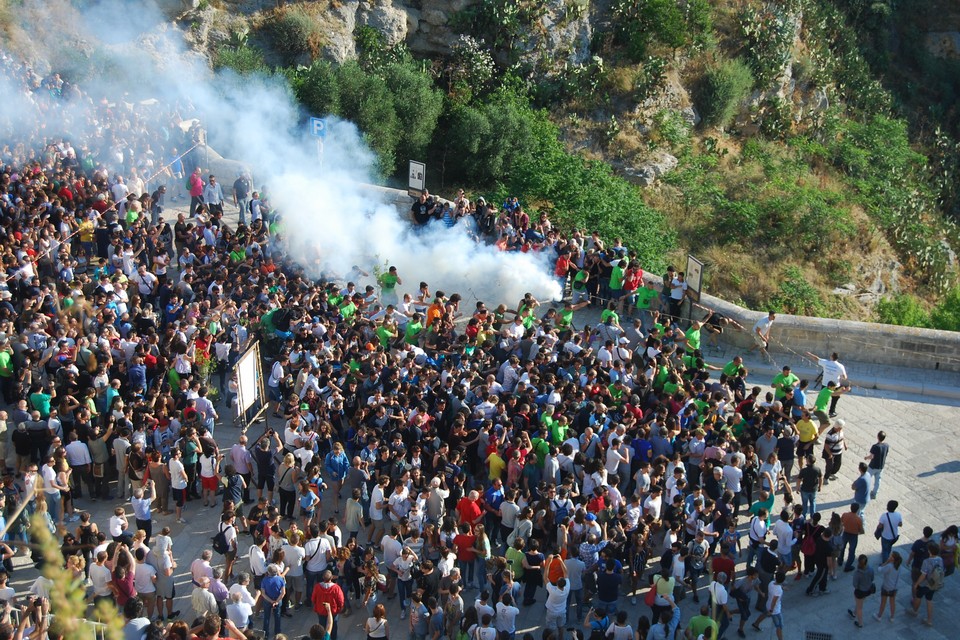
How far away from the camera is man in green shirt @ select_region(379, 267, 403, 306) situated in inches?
738

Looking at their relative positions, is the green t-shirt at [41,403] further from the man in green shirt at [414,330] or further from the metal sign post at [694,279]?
the metal sign post at [694,279]

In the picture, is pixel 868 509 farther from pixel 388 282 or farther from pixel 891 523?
pixel 388 282

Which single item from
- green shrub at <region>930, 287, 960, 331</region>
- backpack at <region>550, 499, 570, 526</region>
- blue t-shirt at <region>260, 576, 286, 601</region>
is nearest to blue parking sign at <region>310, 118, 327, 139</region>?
backpack at <region>550, 499, 570, 526</region>

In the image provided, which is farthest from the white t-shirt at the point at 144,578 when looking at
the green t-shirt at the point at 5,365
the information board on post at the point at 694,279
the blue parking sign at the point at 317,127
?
the blue parking sign at the point at 317,127

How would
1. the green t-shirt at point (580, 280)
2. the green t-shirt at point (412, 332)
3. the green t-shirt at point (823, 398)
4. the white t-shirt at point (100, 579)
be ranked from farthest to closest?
the green t-shirt at point (580, 280) → the green t-shirt at point (412, 332) → the green t-shirt at point (823, 398) → the white t-shirt at point (100, 579)

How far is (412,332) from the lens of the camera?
16859 mm

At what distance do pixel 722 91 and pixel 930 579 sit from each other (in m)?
22.1

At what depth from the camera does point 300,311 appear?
16547 millimetres

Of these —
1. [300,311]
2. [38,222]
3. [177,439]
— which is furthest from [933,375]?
[38,222]

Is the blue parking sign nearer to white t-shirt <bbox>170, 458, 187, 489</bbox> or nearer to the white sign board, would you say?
the white sign board

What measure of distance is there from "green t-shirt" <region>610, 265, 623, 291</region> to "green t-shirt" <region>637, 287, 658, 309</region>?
14.2 inches

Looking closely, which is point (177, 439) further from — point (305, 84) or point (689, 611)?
point (305, 84)

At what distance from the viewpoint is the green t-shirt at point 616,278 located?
1883cm

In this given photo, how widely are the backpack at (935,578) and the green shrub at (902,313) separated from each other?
1211 cm
